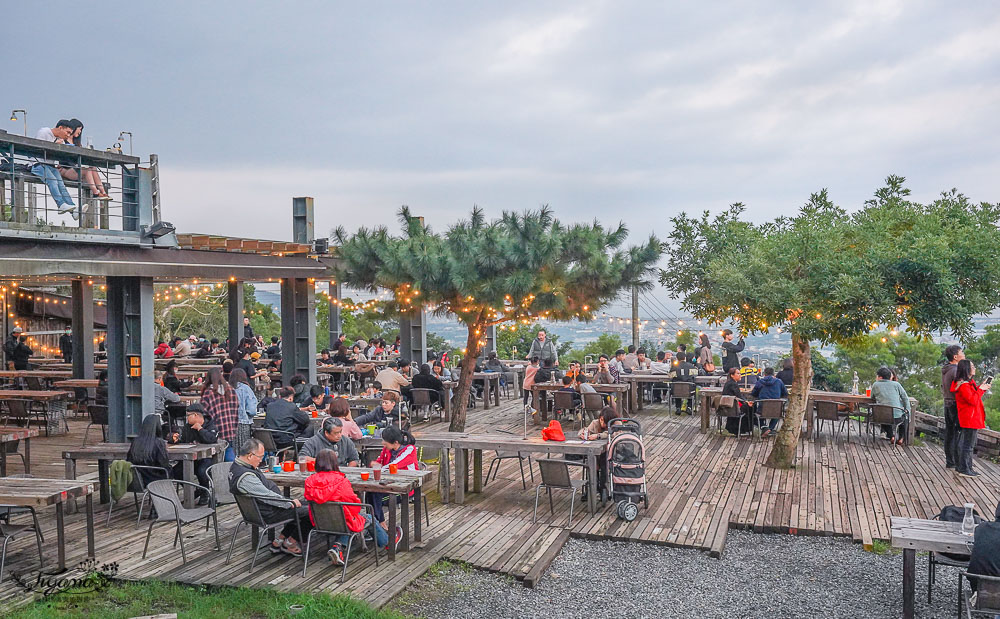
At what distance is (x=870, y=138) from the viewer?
19.6m

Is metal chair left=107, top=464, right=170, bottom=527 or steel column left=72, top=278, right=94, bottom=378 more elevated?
steel column left=72, top=278, right=94, bottom=378

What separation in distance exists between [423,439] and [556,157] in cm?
1897

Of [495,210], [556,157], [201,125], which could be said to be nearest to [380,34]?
[201,125]

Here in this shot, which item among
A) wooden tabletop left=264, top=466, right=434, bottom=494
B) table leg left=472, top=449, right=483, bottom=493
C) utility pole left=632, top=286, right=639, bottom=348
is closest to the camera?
wooden tabletop left=264, top=466, right=434, bottom=494

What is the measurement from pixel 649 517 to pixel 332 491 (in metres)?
3.42

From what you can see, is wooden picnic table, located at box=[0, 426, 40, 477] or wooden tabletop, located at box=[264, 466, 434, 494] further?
wooden picnic table, located at box=[0, 426, 40, 477]

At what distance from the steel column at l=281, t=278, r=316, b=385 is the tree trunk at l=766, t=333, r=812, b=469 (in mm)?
8293

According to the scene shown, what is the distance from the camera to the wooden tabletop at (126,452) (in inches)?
268

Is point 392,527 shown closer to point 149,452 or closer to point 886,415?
point 149,452

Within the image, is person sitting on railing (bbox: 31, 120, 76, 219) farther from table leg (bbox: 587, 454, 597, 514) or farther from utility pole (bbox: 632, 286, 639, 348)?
utility pole (bbox: 632, 286, 639, 348)

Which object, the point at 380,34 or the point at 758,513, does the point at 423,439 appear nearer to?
the point at 758,513

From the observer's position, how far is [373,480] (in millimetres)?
5801

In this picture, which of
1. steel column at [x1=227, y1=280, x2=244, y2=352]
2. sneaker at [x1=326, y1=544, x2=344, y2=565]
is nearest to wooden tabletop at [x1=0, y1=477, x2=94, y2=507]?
sneaker at [x1=326, y1=544, x2=344, y2=565]

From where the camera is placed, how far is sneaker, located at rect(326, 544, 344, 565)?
17.9ft
